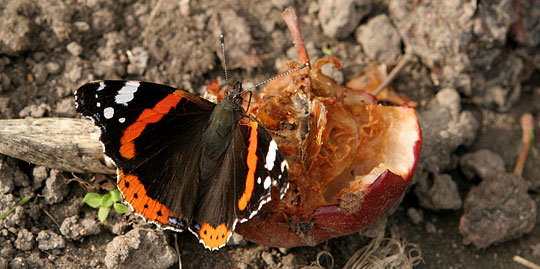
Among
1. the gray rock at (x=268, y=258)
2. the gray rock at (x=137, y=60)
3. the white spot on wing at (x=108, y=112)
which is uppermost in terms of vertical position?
the white spot on wing at (x=108, y=112)

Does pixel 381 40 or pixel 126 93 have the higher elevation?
pixel 126 93

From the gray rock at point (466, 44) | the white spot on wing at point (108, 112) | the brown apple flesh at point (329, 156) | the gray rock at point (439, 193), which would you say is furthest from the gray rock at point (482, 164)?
the white spot on wing at point (108, 112)

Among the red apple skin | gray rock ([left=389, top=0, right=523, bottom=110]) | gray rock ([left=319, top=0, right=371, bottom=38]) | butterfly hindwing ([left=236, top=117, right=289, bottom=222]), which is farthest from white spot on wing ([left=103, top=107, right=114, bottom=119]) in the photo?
gray rock ([left=389, top=0, right=523, bottom=110])

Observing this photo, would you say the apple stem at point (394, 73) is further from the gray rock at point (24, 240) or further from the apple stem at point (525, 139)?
the gray rock at point (24, 240)

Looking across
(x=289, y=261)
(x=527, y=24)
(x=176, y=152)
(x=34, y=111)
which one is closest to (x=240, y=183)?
(x=176, y=152)

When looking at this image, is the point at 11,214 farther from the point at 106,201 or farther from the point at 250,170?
the point at 250,170

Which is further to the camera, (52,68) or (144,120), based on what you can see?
(52,68)

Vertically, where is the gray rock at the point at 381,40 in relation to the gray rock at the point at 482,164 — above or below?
above

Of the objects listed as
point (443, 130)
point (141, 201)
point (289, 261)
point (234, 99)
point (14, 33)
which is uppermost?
point (14, 33)
